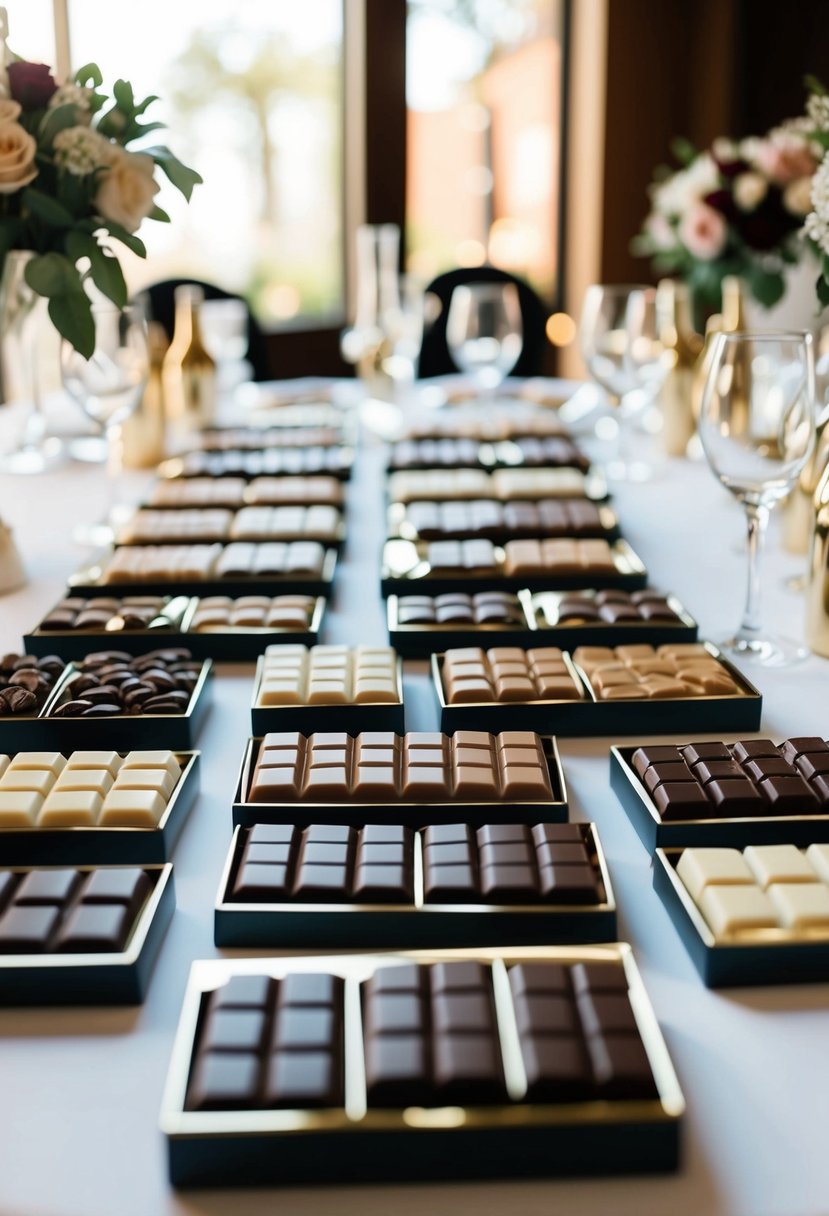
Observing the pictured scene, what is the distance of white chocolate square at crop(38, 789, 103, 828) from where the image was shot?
2.71 ft

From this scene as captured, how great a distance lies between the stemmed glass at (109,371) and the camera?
5.23 ft

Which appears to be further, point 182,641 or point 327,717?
point 182,641

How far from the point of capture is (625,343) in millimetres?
1900

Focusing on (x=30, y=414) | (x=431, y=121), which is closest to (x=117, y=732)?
(x=30, y=414)

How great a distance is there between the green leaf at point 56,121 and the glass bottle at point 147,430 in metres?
0.75

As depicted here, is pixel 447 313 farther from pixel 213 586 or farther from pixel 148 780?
pixel 148 780

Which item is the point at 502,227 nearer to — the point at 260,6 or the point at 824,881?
the point at 260,6

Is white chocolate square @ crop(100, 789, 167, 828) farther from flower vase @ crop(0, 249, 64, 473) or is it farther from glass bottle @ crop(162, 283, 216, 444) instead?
glass bottle @ crop(162, 283, 216, 444)

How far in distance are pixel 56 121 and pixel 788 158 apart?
4.44 ft

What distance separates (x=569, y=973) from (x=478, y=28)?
4579mm

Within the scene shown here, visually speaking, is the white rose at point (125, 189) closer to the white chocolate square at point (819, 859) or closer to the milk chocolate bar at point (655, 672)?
the milk chocolate bar at point (655, 672)

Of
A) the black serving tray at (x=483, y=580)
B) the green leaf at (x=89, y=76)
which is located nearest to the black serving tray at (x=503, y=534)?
the black serving tray at (x=483, y=580)

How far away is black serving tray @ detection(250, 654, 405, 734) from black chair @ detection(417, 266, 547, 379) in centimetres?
244

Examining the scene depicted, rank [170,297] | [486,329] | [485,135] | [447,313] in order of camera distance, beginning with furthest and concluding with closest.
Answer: [485,135]
[447,313]
[170,297]
[486,329]
